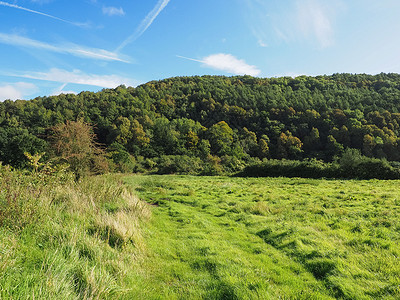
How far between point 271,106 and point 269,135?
52.0 feet

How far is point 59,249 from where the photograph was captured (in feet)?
13.9

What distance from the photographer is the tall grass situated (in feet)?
9.77

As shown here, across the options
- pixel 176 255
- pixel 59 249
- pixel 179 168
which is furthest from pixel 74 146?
pixel 179 168

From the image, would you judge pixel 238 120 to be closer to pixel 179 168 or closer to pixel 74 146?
pixel 179 168

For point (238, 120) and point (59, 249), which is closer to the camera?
point (59, 249)

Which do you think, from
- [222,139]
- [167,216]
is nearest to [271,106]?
[222,139]

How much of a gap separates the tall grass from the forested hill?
3956 cm

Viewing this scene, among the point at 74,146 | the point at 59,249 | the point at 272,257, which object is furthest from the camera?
the point at 74,146

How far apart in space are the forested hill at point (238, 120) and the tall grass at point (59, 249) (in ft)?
130

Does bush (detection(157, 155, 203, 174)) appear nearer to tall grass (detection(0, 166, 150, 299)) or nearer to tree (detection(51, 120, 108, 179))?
tree (detection(51, 120, 108, 179))

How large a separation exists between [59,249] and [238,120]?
285 ft

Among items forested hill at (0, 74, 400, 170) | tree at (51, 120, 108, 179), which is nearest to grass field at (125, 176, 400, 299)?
tree at (51, 120, 108, 179)

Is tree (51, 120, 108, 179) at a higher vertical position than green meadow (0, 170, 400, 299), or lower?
higher

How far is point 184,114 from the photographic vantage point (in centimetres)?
9400
